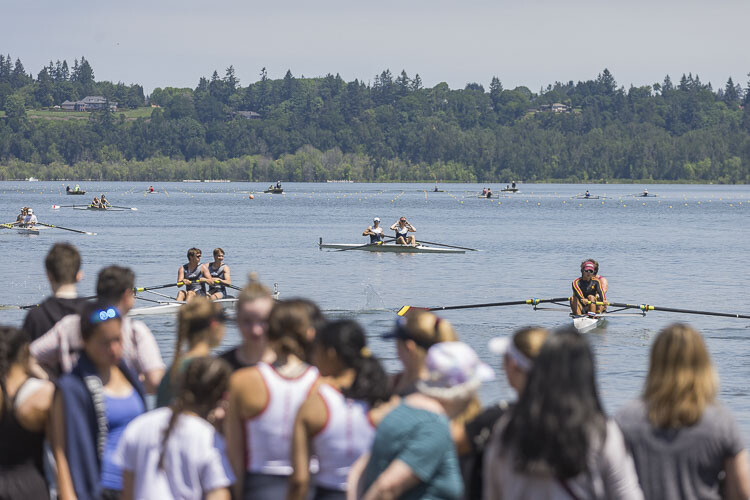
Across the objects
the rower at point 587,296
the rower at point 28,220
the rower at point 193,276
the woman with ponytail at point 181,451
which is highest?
the woman with ponytail at point 181,451

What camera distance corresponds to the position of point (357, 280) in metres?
37.7

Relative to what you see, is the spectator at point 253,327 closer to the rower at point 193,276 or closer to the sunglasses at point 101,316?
the sunglasses at point 101,316

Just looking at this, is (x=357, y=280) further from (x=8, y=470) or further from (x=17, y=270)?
(x=8, y=470)

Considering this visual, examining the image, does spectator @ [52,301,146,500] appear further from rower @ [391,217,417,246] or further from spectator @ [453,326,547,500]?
rower @ [391,217,417,246]

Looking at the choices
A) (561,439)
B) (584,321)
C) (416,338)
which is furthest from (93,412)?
(584,321)

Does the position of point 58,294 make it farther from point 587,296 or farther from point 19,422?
point 587,296

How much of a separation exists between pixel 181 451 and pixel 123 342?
138 cm

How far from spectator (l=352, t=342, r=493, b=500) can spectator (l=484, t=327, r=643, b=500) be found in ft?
0.96

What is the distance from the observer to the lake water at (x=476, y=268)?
2319 centimetres

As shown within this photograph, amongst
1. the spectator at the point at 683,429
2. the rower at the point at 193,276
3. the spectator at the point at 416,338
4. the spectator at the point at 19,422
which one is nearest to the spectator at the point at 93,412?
the spectator at the point at 19,422

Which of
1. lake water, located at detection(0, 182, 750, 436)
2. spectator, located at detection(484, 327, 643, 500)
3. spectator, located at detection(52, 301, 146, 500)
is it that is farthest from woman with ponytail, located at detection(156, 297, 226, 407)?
lake water, located at detection(0, 182, 750, 436)

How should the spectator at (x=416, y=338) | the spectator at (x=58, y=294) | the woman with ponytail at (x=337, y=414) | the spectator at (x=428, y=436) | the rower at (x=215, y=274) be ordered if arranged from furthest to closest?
the rower at (x=215, y=274) < the spectator at (x=58, y=294) < the woman with ponytail at (x=337, y=414) < the spectator at (x=416, y=338) < the spectator at (x=428, y=436)

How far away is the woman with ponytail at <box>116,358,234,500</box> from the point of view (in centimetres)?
523

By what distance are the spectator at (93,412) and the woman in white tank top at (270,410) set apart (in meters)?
0.62
